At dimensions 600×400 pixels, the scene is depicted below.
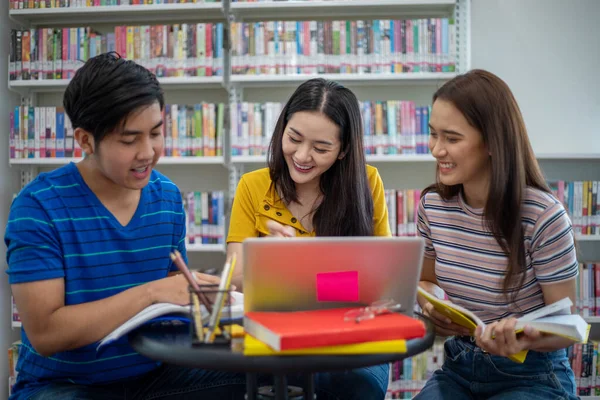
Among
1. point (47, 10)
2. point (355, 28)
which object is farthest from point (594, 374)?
point (47, 10)

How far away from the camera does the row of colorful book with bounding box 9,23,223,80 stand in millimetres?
2818

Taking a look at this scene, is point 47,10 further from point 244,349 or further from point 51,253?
point 244,349

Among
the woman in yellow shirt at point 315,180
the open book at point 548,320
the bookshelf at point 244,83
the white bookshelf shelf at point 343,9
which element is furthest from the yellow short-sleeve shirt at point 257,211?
the white bookshelf shelf at point 343,9

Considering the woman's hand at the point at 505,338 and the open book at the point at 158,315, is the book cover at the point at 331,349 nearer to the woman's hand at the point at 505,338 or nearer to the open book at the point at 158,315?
the open book at the point at 158,315

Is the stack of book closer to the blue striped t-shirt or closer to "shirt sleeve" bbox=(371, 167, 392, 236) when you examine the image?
the blue striped t-shirt

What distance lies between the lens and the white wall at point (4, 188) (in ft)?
9.50

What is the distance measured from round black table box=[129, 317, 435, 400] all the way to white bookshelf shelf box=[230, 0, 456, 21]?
209cm

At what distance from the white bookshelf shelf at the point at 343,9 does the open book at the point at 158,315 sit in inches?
80.4

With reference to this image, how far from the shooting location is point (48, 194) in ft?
3.88

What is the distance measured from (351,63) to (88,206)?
1.82 m

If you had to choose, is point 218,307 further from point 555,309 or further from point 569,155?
point 569,155

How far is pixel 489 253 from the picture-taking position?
1379mm

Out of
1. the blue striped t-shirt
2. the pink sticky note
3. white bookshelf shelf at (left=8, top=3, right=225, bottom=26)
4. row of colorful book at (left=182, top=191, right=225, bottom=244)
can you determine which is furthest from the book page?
white bookshelf shelf at (left=8, top=3, right=225, bottom=26)

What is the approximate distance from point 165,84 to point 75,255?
6.27 ft
